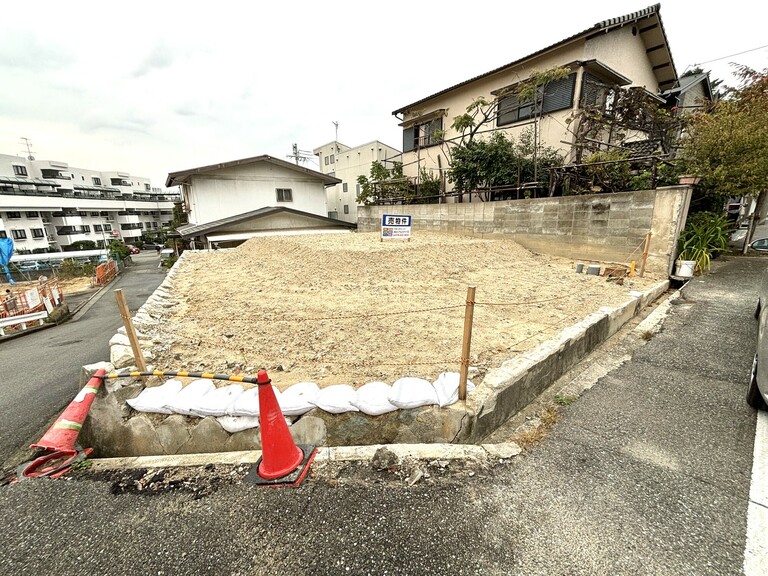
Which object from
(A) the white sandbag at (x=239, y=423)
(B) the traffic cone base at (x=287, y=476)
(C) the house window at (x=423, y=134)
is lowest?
(B) the traffic cone base at (x=287, y=476)

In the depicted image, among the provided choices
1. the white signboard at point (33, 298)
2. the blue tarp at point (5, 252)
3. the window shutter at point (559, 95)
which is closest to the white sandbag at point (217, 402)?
the window shutter at point (559, 95)

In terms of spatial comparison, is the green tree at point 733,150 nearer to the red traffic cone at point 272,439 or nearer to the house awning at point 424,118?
the red traffic cone at point 272,439

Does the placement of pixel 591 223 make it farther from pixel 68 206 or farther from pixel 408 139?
pixel 68 206

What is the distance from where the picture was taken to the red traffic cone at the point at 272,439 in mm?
1981

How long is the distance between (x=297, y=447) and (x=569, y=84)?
508 inches

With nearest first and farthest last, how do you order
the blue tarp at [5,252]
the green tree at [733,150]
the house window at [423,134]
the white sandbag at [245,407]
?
the white sandbag at [245,407]
the green tree at [733,150]
the house window at [423,134]
the blue tarp at [5,252]

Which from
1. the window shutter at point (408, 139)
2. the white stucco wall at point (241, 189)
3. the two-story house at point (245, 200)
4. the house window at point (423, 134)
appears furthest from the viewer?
the white stucco wall at point (241, 189)

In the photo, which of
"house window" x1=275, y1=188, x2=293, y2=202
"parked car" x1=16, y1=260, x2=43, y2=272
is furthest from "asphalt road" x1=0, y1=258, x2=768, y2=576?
"parked car" x1=16, y1=260, x2=43, y2=272

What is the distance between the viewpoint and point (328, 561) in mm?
1467

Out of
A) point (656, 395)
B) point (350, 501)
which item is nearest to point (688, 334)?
point (656, 395)

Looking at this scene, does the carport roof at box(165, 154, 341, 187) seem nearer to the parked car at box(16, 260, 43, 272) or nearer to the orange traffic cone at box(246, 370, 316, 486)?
the parked car at box(16, 260, 43, 272)

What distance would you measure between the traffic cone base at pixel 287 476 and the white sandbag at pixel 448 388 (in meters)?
1.00

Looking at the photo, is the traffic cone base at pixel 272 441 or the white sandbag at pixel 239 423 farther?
the white sandbag at pixel 239 423

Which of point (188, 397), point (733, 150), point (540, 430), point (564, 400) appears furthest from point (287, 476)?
point (733, 150)
